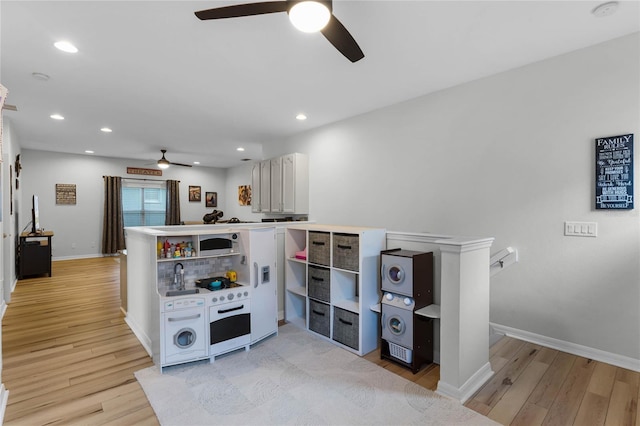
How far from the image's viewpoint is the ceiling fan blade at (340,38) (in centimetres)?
177

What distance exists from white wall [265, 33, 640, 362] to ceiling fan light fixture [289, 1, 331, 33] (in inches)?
89.4

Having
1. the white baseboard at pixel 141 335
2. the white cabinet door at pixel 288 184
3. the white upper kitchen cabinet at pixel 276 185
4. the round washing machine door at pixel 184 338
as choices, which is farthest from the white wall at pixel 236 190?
the round washing machine door at pixel 184 338

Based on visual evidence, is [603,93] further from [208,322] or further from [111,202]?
[111,202]

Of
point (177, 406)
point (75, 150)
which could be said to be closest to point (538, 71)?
point (177, 406)

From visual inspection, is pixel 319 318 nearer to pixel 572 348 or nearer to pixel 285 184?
pixel 572 348

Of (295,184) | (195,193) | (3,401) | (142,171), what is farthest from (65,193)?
(3,401)

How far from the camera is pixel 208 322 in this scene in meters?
2.73

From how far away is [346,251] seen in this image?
3.01 m

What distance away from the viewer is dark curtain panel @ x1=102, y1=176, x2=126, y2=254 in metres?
8.04

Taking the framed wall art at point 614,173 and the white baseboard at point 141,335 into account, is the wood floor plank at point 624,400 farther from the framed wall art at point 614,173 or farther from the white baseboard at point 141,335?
the white baseboard at point 141,335

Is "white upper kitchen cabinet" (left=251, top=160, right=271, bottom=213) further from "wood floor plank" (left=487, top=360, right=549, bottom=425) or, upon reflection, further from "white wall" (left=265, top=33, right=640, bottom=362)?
A: "wood floor plank" (left=487, top=360, right=549, bottom=425)

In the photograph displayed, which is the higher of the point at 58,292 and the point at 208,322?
the point at 208,322

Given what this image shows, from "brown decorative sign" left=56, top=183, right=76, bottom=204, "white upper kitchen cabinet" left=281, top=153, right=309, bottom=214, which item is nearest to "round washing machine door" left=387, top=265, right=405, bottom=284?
"white upper kitchen cabinet" left=281, top=153, right=309, bottom=214

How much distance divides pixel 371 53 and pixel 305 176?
276 cm
